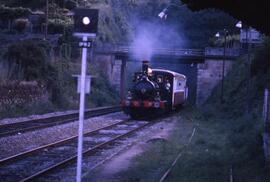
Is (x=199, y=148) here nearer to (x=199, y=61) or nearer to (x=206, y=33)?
(x=199, y=61)

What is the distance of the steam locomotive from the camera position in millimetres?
30828

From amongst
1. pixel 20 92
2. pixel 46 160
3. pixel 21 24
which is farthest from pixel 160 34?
pixel 46 160

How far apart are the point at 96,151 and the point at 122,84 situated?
45978 millimetres

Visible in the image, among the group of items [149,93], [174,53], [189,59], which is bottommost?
[149,93]

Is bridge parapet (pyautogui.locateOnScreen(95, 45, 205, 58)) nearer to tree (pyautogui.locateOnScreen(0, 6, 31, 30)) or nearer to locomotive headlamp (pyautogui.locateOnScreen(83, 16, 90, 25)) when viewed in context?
tree (pyautogui.locateOnScreen(0, 6, 31, 30))

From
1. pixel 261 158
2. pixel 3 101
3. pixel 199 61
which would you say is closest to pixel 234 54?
pixel 199 61

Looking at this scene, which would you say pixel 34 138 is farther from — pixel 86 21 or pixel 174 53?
pixel 174 53

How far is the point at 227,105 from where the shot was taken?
36.7 metres

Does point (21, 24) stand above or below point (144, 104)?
above

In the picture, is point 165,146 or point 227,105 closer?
point 165,146

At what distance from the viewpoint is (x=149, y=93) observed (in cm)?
3098

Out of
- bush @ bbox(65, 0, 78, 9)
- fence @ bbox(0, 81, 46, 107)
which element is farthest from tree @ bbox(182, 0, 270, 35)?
bush @ bbox(65, 0, 78, 9)

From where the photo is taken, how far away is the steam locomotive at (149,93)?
30828mm

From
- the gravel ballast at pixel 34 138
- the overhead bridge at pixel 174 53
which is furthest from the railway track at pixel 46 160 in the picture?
the overhead bridge at pixel 174 53
